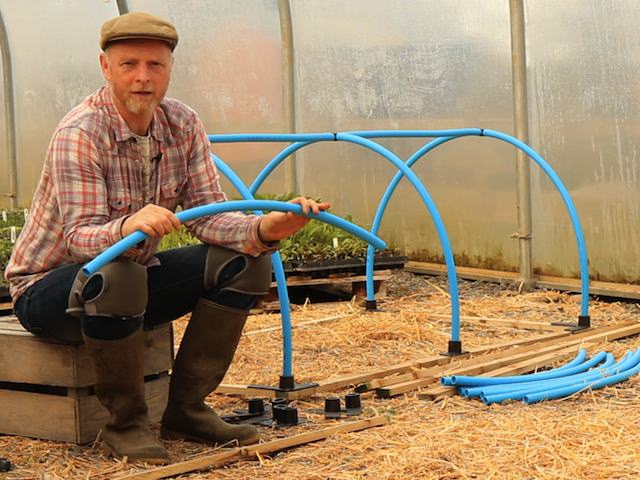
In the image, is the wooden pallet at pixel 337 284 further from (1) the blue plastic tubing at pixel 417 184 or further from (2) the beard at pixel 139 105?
(2) the beard at pixel 139 105

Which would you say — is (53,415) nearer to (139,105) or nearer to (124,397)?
(124,397)

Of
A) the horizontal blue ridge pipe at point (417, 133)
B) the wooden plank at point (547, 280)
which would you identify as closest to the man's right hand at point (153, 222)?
A: the horizontal blue ridge pipe at point (417, 133)

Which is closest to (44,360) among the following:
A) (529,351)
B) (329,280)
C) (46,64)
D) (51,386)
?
(51,386)

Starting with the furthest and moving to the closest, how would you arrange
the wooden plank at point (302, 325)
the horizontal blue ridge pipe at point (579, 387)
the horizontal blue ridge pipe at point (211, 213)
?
1. the wooden plank at point (302, 325)
2. the horizontal blue ridge pipe at point (579, 387)
3. the horizontal blue ridge pipe at point (211, 213)

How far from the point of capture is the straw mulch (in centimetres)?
339

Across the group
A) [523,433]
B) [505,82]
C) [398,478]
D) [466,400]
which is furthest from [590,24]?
[398,478]

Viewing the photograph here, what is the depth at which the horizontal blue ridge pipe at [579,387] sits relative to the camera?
14.0 feet

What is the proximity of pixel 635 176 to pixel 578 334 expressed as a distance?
4.58ft

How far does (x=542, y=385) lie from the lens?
4.45m

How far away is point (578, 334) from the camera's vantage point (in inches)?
227

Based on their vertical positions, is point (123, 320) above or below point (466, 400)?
above

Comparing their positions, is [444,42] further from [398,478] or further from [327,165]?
[398,478]

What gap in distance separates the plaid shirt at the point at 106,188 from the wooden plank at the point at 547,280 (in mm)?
3727

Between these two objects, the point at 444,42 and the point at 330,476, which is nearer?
the point at 330,476
